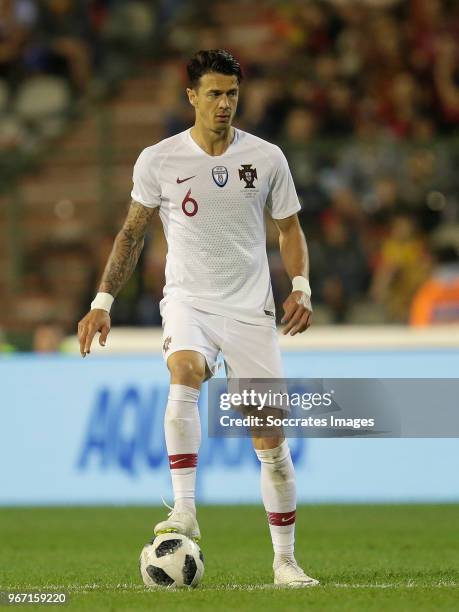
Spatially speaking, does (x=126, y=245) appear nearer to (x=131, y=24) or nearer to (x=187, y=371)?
(x=187, y=371)

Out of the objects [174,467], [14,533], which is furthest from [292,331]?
[14,533]

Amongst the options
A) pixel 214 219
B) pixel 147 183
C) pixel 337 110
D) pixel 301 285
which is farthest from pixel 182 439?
pixel 337 110

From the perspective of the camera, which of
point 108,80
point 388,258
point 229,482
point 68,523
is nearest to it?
point 68,523

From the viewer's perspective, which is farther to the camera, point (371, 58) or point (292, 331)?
point (371, 58)

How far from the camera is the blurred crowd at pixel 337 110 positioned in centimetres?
1255

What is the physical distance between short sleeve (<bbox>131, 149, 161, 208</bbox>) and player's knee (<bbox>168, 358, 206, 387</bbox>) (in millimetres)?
728

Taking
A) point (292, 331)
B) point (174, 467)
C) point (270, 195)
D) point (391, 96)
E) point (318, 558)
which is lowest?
point (318, 558)

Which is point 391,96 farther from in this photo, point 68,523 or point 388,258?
point 68,523

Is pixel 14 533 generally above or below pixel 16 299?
below

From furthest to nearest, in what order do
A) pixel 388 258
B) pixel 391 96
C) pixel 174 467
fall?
pixel 391 96, pixel 388 258, pixel 174 467

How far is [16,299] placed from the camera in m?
14.9

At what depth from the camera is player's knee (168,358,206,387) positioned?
598 centimetres

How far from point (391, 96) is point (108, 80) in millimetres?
3538

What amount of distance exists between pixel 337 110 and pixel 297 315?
809 centimetres
